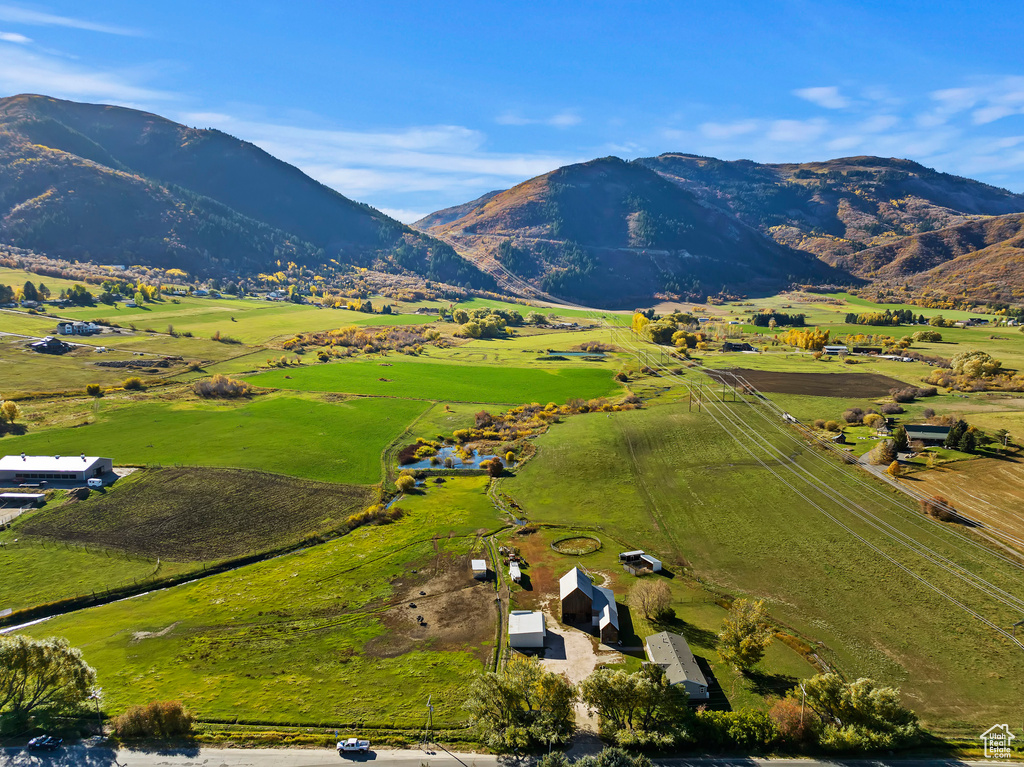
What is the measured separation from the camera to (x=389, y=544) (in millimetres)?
58844

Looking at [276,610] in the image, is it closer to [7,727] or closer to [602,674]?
[7,727]

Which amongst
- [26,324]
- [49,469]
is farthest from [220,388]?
[26,324]

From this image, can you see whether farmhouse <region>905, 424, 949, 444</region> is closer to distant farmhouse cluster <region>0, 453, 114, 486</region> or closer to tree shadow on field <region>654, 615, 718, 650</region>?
tree shadow on field <region>654, 615, 718, 650</region>

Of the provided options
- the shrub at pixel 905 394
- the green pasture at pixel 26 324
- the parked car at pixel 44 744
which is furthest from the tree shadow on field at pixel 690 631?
the green pasture at pixel 26 324

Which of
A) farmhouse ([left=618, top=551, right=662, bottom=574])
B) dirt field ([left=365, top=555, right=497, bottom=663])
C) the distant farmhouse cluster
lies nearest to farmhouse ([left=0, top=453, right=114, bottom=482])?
the distant farmhouse cluster

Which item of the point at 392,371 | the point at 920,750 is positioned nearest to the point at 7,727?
the point at 920,750

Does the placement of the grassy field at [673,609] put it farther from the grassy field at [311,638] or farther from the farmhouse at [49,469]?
the farmhouse at [49,469]

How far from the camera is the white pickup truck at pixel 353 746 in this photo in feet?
107

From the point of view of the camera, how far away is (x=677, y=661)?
3769 cm

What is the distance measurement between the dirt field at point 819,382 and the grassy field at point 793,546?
32.0m

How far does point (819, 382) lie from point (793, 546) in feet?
232

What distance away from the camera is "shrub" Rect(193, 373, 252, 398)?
106875mm

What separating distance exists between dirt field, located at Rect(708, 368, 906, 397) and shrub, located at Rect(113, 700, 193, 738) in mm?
106732

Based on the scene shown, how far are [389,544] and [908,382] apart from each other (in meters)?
109
